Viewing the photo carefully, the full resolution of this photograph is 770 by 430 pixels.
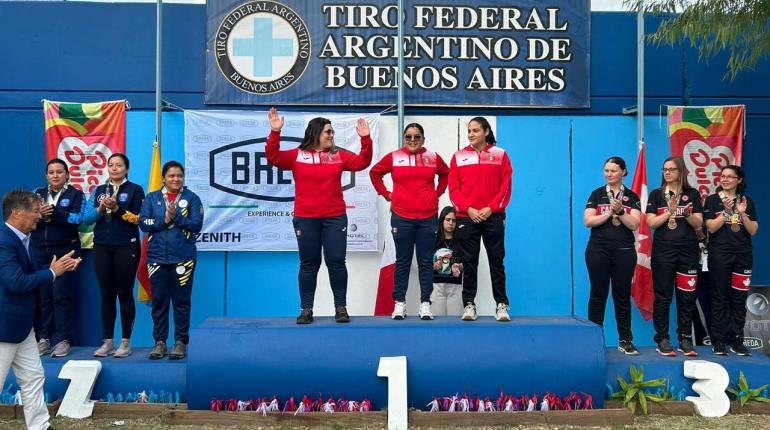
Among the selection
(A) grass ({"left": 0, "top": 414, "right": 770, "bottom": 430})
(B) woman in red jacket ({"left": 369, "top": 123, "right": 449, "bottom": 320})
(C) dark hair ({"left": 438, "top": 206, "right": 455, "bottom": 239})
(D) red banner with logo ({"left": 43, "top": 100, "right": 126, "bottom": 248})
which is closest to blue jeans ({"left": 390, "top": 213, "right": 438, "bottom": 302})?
(B) woman in red jacket ({"left": 369, "top": 123, "right": 449, "bottom": 320})

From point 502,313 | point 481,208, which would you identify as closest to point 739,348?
point 502,313

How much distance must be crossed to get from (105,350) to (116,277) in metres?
0.60

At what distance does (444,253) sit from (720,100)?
143 inches

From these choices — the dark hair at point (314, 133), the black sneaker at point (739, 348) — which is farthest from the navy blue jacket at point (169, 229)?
the black sneaker at point (739, 348)

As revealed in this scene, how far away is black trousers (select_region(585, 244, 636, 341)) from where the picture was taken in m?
5.78

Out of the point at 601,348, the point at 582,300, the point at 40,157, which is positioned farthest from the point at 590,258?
the point at 40,157

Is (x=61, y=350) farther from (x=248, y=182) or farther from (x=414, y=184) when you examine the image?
(x=414, y=184)

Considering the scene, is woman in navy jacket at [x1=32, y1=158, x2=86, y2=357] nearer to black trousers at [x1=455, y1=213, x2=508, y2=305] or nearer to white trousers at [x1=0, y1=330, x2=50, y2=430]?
white trousers at [x1=0, y1=330, x2=50, y2=430]

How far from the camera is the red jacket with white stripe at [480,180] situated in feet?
18.2

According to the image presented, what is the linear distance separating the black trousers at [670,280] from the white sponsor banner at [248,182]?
286 centimetres

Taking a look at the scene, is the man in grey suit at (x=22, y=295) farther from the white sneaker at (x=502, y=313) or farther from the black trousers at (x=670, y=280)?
the black trousers at (x=670, y=280)

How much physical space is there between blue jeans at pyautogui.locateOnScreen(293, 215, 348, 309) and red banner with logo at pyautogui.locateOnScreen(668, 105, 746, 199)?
3.97 metres

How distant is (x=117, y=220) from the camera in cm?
591

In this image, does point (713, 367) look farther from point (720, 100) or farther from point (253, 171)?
point (253, 171)
